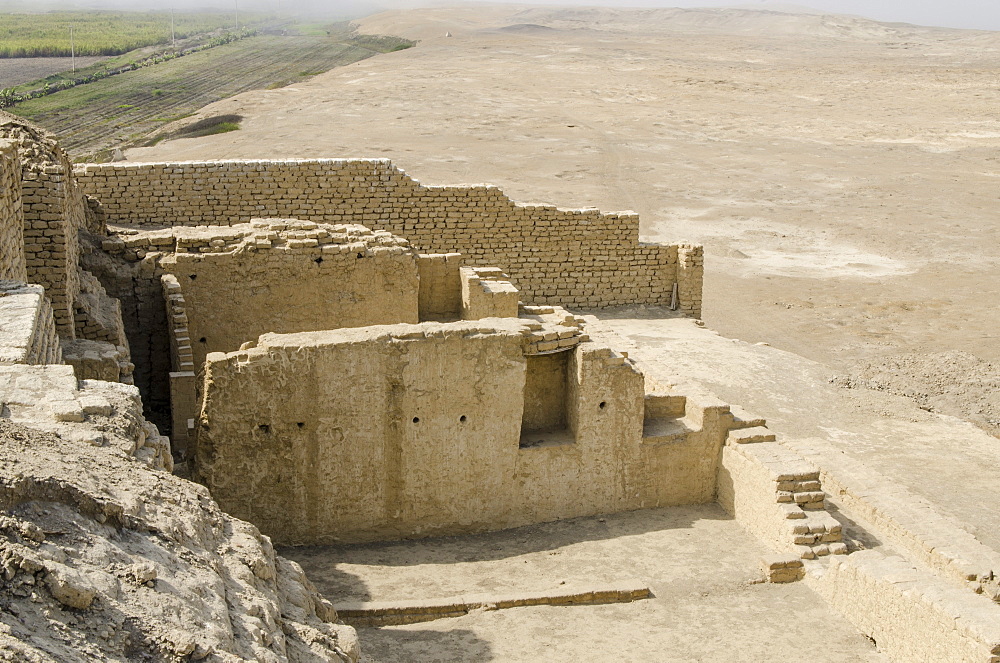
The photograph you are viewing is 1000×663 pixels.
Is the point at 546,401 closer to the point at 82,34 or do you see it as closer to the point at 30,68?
the point at 30,68

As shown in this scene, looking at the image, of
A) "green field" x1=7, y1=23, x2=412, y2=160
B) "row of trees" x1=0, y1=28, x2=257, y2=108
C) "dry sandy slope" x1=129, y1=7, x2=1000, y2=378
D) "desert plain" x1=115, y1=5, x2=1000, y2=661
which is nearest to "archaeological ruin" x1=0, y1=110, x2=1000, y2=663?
"desert plain" x1=115, y1=5, x2=1000, y2=661

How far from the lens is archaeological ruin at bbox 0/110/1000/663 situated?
14.2ft

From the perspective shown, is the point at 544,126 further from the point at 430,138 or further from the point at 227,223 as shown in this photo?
the point at 227,223

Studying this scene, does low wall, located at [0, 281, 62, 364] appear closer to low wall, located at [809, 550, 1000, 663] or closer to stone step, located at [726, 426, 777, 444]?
stone step, located at [726, 426, 777, 444]

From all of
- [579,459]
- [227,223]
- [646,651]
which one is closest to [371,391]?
[579,459]

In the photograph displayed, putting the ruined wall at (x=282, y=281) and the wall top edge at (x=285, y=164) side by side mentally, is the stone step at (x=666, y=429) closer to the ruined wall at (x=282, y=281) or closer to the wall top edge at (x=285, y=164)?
the ruined wall at (x=282, y=281)

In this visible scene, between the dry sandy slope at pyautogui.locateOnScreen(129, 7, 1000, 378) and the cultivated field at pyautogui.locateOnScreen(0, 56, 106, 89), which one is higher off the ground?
the cultivated field at pyautogui.locateOnScreen(0, 56, 106, 89)

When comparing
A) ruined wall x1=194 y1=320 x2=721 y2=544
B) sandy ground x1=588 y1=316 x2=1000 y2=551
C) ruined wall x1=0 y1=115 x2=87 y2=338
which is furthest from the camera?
sandy ground x1=588 y1=316 x2=1000 y2=551

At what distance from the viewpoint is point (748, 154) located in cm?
3828

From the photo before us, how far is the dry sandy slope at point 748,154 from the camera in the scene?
21.8 metres

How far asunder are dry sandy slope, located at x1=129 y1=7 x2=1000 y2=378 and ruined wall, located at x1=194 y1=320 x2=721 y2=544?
9300 millimetres

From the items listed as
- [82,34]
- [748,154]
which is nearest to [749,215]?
[748,154]

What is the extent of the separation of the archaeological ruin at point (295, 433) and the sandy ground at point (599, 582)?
191mm

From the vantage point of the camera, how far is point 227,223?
15.1 m
